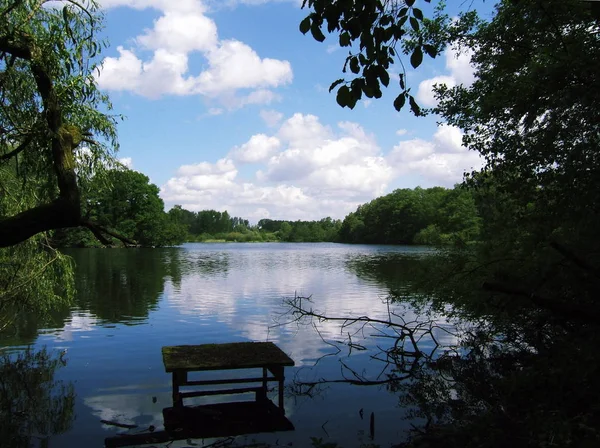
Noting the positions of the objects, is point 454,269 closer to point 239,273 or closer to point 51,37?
point 51,37

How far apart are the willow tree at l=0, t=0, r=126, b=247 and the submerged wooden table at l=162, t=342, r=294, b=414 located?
3.44 metres

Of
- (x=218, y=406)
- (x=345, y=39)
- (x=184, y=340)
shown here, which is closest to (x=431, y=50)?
(x=345, y=39)

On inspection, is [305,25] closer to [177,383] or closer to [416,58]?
[416,58]

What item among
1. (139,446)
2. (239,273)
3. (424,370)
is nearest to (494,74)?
(424,370)

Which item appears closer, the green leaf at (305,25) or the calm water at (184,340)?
the green leaf at (305,25)

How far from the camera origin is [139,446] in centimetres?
685

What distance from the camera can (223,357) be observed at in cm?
879

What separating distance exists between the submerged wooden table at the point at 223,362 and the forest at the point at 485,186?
2355 mm

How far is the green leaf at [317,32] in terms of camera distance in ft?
11.2

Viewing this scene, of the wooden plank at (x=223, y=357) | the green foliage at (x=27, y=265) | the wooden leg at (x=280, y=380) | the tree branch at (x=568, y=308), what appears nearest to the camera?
the tree branch at (x=568, y=308)

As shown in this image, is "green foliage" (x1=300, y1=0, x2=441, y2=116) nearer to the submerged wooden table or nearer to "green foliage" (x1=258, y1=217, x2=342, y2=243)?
the submerged wooden table

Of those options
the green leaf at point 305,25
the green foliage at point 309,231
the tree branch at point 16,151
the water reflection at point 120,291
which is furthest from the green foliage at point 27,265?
the green foliage at point 309,231

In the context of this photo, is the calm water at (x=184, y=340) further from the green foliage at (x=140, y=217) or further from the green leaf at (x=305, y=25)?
the green foliage at (x=140, y=217)

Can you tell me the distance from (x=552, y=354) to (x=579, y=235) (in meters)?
1.42
